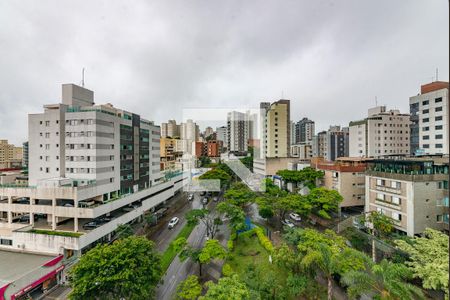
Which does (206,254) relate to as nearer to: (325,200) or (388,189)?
(325,200)

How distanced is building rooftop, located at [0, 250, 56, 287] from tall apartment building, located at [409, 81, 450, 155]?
4555 cm

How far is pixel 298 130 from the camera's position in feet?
365

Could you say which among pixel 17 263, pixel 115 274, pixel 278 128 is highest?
pixel 278 128

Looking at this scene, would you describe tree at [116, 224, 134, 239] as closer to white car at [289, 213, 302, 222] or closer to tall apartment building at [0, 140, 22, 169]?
white car at [289, 213, 302, 222]

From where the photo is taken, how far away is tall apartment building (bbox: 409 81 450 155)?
3038cm

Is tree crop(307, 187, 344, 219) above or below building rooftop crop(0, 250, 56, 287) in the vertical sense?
above

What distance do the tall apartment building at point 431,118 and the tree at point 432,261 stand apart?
2392 cm

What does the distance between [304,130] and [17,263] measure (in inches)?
4343

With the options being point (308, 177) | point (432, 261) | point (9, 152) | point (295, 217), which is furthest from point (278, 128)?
point (9, 152)

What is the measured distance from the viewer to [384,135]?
140 feet

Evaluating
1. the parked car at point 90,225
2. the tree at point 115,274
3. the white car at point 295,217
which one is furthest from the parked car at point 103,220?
the white car at point 295,217

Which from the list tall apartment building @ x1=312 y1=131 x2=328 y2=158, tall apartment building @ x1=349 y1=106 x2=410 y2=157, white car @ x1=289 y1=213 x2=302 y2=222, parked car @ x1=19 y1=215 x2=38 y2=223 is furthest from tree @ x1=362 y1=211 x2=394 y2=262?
tall apartment building @ x1=312 y1=131 x2=328 y2=158

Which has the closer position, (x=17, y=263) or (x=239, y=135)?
(x=17, y=263)

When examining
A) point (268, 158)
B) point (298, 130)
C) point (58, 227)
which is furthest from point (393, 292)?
point (298, 130)
